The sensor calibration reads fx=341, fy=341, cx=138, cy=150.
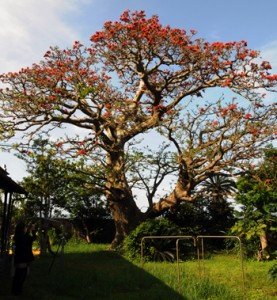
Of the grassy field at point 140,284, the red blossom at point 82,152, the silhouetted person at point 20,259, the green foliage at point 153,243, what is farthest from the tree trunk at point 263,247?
the silhouetted person at point 20,259

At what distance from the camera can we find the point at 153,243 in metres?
13.8

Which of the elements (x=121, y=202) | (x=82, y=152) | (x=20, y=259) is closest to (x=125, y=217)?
(x=121, y=202)

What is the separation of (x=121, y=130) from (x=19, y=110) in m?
4.87

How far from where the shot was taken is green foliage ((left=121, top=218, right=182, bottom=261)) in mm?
13445

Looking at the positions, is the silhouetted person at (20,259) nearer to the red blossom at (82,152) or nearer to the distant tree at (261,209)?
the distant tree at (261,209)

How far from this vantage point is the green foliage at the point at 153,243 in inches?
529

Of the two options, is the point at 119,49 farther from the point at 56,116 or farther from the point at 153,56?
the point at 56,116

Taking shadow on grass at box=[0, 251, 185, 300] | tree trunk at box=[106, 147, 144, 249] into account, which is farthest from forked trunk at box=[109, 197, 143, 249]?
shadow on grass at box=[0, 251, 185, 300]

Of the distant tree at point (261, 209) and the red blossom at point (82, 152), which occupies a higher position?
the red blossom at point (82, 152)

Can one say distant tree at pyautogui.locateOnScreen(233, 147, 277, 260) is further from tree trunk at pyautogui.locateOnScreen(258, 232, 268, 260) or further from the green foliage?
the green foliage

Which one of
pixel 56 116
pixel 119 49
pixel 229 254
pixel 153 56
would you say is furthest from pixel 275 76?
pixel 56 116

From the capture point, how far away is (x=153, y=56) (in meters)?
15.0

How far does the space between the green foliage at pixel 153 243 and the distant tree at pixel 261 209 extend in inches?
115

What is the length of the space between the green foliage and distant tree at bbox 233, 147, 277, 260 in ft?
9.59
